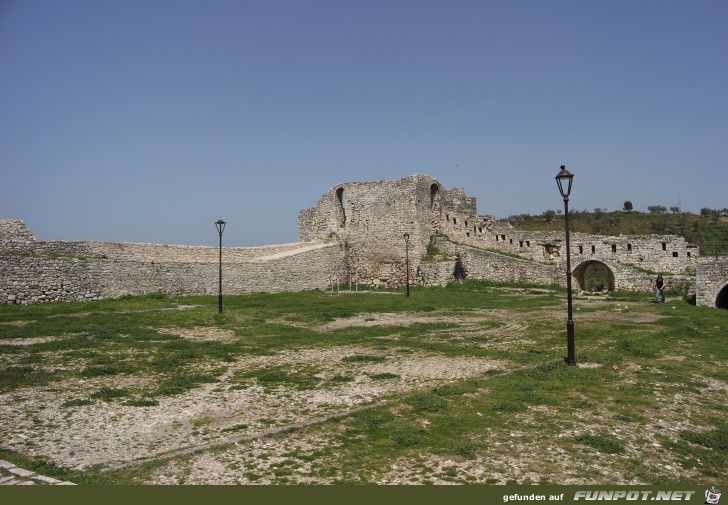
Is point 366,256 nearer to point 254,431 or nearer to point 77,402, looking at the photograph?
point 77,402

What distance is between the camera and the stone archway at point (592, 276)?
3192cm

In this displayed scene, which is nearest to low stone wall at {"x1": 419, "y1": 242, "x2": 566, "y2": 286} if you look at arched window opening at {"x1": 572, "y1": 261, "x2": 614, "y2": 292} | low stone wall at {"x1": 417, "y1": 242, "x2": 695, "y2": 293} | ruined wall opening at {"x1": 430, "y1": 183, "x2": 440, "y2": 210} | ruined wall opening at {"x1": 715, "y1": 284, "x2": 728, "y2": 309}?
low stone wall at {"x1": 417, "y1": 242, "x2": 695, "y2": 293}

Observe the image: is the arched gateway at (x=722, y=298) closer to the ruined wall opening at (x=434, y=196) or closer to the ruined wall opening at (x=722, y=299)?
the ruined wall opening at (x=722, y=299)

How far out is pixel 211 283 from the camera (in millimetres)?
28094

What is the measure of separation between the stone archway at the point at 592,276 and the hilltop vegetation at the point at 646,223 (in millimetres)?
6568

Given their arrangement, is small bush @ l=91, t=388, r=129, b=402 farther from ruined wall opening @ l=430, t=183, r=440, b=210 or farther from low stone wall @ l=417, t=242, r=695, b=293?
ruined wall opening @ l=430, t=183, r=440, b=210

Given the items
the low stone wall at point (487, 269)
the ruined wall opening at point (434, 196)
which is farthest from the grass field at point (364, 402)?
the ruined wall opening at point (434, 196)

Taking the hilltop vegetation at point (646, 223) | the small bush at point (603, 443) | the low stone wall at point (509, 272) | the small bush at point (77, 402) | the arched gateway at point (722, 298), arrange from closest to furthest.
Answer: the small bush at point (603, 443), the small bush at point (77, 402), the arched gateway at point (722, 298), the low stone wall at point (509, 272), the hilltop vegetation at point (646, 223)

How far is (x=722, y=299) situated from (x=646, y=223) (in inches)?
1371

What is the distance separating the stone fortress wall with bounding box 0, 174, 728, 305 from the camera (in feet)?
77.5

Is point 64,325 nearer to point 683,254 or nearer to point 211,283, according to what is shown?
point 211,283

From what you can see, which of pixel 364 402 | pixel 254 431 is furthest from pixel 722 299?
pixel 254 431

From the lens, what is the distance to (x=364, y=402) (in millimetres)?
9188

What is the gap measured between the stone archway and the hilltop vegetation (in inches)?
259
